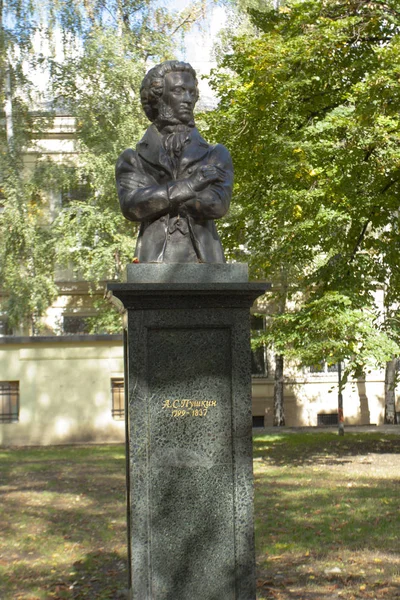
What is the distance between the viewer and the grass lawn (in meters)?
6.86

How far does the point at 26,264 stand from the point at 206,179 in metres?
19.6

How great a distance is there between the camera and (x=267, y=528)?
29.6 ft

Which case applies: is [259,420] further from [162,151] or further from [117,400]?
[162,151]

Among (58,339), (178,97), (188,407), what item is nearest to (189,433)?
(188,407)

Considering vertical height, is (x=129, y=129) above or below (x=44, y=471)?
above

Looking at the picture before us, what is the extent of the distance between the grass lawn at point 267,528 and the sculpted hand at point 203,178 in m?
3.10

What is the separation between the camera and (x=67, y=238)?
23375 mm

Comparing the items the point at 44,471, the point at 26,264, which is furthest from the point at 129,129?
the point at 44,471

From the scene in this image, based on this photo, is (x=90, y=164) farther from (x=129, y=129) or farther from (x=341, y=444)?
(x=341, y=444)

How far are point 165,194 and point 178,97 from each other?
0.73 meters

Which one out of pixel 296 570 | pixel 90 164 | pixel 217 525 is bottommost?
pixel 296 570

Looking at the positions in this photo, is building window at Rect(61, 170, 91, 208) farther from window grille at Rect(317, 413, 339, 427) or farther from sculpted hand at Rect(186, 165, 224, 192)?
sculpted hand at Rect(186, 165, 224, 192)

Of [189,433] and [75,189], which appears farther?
[75,189]

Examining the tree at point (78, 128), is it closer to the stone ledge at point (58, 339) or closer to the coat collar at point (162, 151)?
the stone ledge at point (58, 339)
